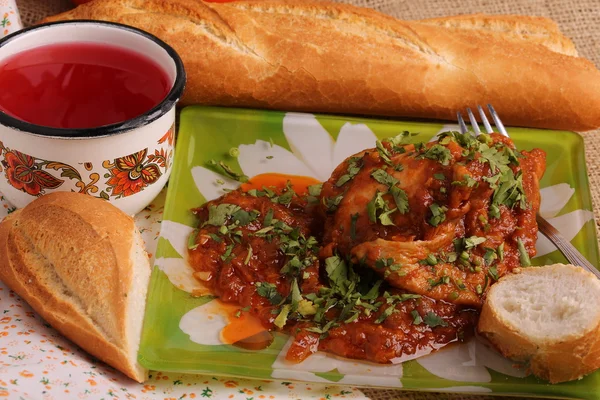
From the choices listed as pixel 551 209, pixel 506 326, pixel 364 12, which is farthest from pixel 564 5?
pixel 506 326

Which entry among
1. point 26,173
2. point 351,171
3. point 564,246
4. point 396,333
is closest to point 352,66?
point 351,171

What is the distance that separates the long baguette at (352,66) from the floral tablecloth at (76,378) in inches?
68.9

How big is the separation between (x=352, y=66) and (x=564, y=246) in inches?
64.9

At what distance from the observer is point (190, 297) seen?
368cm

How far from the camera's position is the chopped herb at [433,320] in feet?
11.6

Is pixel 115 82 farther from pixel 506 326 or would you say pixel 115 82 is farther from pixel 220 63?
pixel 506 326

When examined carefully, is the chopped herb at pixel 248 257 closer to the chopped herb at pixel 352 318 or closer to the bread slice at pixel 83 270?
the bread slice at pixel 83 270

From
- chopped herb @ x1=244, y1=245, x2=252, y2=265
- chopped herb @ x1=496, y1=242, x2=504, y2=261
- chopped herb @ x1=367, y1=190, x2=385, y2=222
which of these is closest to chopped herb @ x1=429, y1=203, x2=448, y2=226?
chopped herb @ x1=367, y1=190, x2=385, y2=222

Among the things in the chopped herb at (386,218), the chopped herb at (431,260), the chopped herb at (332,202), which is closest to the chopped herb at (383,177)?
the chopped herb at (386,218)

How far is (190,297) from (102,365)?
508 millimetres

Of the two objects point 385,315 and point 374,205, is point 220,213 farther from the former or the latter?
point 385,315

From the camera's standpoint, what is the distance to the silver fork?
381 centimetres

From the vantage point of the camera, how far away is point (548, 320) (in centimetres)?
338

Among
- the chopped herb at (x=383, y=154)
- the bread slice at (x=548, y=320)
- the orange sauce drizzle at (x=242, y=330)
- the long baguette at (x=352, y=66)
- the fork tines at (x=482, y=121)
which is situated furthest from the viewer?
the long baguette at (x=352, y=66)
